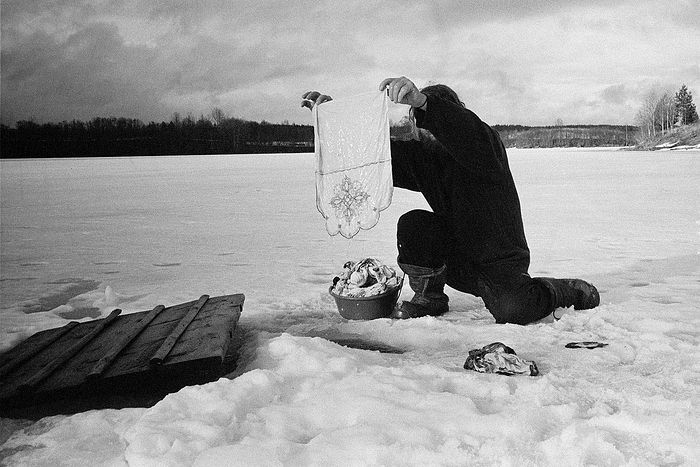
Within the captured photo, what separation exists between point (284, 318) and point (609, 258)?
3.30 metres

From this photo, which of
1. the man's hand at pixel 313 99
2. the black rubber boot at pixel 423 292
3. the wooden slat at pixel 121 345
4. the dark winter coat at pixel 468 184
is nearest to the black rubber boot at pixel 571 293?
the dark winter coat at pixel 468 184

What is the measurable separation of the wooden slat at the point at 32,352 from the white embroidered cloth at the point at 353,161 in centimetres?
161

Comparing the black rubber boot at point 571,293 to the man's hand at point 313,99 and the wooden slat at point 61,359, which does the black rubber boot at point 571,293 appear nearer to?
the man's hand at point 313,99

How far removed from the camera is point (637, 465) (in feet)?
5.26

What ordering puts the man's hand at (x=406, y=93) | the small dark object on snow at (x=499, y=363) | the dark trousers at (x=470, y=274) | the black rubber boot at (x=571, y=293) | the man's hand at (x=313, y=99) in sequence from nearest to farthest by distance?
the small dark object on snow at (x=499, y=363)
the man's hand at (x=406, y=93)
the dark trousers at (x=470, y=274)
the black rubber boot at (x=571, y=293)
the man's hand at (x=313, y=99)

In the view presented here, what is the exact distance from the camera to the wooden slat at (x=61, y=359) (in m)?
2.18

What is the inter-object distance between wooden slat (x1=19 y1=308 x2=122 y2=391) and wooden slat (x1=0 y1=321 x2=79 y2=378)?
0.17m

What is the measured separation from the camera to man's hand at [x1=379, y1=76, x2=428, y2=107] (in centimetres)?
273

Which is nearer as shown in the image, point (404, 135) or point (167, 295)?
point (404, 135)

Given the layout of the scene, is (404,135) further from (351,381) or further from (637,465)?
(637,465)

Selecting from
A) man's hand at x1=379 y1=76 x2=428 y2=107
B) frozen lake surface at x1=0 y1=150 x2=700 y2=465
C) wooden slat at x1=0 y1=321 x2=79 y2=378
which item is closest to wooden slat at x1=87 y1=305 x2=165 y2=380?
frozen lake surface at x1=0 y1=150 x2=700 y2=465

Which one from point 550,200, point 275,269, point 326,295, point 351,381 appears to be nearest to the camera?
point 351,381

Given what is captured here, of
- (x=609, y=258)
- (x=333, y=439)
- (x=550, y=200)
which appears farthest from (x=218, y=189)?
(x=333, y=439)

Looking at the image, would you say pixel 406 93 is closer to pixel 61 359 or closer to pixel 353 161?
pixel 353 161
